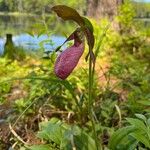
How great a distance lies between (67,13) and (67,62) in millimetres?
136

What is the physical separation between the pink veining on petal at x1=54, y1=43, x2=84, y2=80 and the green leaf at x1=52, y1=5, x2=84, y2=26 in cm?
9

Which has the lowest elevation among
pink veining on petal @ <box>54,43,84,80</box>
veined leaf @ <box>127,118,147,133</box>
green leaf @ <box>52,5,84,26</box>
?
veined leaf @ <box>127,118,147,133</box>

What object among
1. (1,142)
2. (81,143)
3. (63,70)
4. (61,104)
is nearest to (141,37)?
(61,104)

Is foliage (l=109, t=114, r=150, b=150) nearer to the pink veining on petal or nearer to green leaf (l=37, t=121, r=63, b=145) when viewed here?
green leaf (l=37, t=121, r=63, b=145)

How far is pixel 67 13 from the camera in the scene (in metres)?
1.17

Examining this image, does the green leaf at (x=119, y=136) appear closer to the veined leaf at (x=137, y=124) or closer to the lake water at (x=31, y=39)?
the veined leaf at (x=137, y=124)

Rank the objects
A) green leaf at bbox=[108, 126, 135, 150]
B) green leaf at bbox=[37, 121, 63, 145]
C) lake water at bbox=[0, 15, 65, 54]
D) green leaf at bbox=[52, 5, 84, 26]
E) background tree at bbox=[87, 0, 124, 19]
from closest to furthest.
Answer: green leaf at bbox=[52, 5, 84, 26], green leaf at bbox=[108, 126, 135, 150], green leaf at bbox=[37, 121, 63, 145], lake water at bbox=[0, 15, 65, 54], background tree at bbox=[87, 0, 124, 19]

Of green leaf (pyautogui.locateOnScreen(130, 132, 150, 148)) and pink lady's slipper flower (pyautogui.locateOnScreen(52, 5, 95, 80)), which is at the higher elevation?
pink lady's slipper flower (pyautogui.locateOnScreen(52, 5, 95, 80))

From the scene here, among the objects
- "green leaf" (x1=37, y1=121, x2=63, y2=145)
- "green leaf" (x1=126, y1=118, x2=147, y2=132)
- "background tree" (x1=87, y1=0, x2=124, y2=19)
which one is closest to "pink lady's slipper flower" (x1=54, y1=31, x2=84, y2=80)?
"green leaf" (x1=126, y1=118, x2=147, y2=132)

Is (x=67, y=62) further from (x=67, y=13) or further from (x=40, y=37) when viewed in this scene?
(x=40, y=37)

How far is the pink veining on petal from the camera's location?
1168 millimetres

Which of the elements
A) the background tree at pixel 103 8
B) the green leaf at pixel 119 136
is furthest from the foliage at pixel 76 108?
the background tree at pixel 103 8

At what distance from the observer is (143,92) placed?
7.57 ft

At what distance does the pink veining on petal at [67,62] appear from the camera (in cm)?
117
